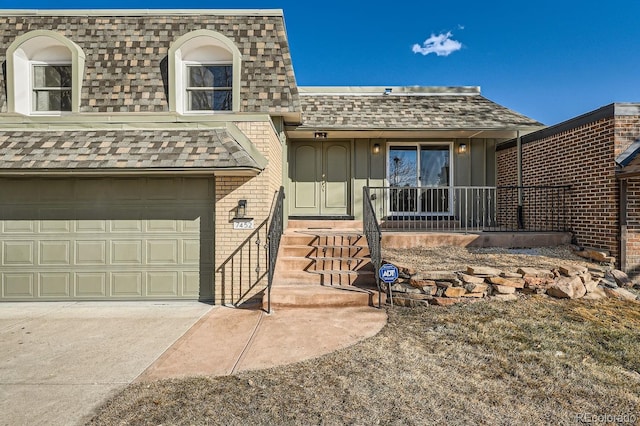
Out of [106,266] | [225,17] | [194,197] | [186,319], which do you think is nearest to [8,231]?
[106,266]

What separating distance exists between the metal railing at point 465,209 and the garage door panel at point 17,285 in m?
7.35

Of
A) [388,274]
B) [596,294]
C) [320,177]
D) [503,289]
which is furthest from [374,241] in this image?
[596,294]

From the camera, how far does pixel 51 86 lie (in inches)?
275

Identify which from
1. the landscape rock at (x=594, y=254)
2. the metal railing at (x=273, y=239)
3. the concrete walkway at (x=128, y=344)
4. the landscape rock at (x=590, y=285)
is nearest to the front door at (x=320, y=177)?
the metal railing at (x=273, y=239)

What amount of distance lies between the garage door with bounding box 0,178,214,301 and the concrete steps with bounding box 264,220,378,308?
152cm

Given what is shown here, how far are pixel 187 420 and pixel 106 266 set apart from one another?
461cm


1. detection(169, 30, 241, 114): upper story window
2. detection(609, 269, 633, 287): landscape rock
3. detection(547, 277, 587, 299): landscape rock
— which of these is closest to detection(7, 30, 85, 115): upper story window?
detection(169, 30, 241, 114): upper story window

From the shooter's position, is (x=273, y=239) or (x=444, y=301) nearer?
(x=444, y=301)

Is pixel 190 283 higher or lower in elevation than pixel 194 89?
lower

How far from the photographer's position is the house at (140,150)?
19.1 feet

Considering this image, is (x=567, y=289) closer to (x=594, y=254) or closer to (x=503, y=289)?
(x=503, y=289)

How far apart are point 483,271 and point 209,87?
6.39 meters

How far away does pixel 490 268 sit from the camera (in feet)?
18.9
